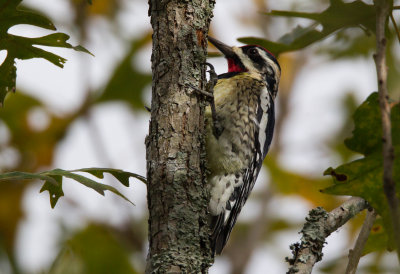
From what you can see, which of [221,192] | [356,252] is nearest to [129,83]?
[221,192]

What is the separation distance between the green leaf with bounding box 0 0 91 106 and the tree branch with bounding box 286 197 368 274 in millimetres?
1336

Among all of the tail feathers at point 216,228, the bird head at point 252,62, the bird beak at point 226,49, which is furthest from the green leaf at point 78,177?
the bird beak at point 226,49

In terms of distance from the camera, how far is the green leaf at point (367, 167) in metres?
2.28

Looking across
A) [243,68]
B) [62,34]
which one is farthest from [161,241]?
[243,68]

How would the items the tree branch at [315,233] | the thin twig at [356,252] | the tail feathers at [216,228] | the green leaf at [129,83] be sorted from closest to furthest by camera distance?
1. the thin twig at [356,252]
2. the tree branch at [315,233]
3. the tail feathers at [216,228]
4. the green leaf at [129,83]

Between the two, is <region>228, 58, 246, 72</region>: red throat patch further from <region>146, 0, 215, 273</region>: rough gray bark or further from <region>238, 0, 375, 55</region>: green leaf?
<region>146, 0, 215, 273</region>: rough gray bark

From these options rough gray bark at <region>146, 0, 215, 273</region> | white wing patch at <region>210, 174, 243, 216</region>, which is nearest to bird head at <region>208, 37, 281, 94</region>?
white wing patch at <region>210, 174, 243, 216</region>

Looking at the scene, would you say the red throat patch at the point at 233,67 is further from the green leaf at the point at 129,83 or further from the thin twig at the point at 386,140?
the green leaf at the point at 129,83

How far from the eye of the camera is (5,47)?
277 centimetres

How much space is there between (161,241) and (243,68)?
2364 millimetres

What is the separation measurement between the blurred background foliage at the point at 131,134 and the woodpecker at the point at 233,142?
0.49 meters

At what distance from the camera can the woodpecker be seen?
3.60m

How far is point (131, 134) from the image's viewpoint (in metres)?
6.20

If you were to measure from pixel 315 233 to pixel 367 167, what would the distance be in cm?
36
